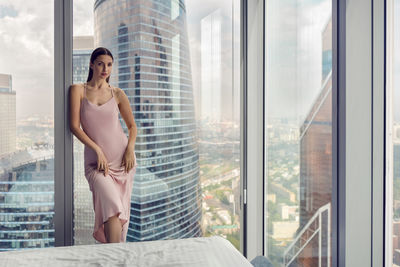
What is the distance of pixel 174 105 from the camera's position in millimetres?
2350

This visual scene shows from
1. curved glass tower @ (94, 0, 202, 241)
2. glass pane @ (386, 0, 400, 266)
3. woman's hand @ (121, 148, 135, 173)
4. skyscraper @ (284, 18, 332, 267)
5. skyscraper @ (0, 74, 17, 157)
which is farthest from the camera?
curved glass tower @ (94, 0, 202, 241)

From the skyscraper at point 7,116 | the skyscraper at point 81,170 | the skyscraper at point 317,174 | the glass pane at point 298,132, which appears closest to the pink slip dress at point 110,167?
the skyscraper at point 81,170

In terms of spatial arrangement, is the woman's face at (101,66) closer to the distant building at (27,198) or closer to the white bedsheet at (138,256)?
the distant building at (27,198)

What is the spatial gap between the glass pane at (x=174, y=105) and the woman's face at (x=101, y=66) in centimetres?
10

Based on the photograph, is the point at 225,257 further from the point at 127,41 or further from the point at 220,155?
the point at 127,41

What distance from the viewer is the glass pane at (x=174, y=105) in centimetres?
221

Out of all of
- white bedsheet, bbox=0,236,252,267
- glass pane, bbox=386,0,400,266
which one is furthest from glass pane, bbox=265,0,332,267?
white bedsheet, bbox=0,236,252,267

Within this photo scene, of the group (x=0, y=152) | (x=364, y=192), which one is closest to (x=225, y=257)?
(x=364, y=192)

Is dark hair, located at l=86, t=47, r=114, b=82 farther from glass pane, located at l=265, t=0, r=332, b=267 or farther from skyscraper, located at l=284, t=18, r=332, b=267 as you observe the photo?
skyscraper, located at l=284, t=18, r=332, b=267

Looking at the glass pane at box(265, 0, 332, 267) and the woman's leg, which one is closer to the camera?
the glass pane at box(265, 0, 332, 267)

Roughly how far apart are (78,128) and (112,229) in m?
0.71

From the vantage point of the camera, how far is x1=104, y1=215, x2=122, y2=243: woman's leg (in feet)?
6.61

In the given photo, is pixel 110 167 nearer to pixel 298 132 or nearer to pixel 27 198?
pixel 27 198

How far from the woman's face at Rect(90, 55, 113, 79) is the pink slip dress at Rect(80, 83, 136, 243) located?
6.8 inches
